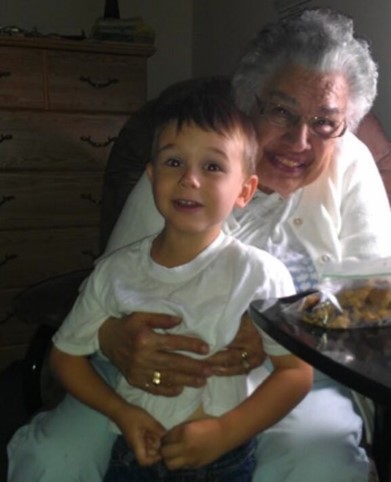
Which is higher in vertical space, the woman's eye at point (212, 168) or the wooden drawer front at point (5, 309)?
the woman's eye at point (212, 168)

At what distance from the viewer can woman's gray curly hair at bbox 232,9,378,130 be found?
3.97ft

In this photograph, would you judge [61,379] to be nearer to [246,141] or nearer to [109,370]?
[109,370]

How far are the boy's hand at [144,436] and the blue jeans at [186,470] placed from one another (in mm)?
35

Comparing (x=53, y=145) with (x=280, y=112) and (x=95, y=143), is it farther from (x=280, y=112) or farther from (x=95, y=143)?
(x=280, y=112)

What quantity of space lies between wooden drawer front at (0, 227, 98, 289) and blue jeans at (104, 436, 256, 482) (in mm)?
Answer: 1385

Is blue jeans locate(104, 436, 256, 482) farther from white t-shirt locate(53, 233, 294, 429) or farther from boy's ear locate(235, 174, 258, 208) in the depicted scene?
boy's ear locate(235, 174, 258, 208)

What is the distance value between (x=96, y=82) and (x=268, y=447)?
5.26 ft

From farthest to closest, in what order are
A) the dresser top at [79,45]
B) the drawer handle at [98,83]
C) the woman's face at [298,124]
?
the drawer handle at [98,83]
the dresser top at [79,45]
the woman's face at [298,124]

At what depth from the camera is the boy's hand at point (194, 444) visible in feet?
2.84

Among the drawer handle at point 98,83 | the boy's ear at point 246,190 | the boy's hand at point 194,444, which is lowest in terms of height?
the boy's hand at point 194,444

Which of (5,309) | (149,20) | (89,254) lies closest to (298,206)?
(89,254)

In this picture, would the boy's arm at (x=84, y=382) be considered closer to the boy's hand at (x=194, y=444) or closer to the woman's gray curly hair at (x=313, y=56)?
the boy's hand at (x=194, y=444)

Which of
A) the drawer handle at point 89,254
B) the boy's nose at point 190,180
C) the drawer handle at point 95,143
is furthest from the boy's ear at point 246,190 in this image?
the drawer handle at point 89,254

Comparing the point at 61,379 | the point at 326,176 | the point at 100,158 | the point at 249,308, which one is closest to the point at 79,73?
the point at 100,158
